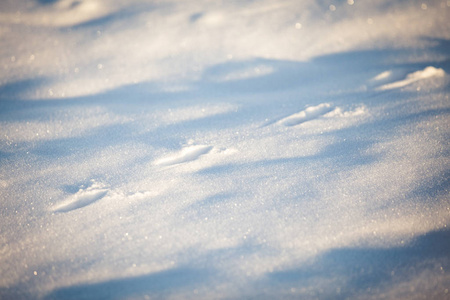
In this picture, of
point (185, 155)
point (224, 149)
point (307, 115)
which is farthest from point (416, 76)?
point (185, 155)

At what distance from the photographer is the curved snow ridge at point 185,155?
115cm

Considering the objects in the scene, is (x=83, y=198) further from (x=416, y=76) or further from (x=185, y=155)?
(x=416, y=76)

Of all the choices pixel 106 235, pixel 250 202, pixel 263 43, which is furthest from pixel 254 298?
pixel 263 43

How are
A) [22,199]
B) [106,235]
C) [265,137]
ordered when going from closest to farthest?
[106,235], [22,199], [265,137]

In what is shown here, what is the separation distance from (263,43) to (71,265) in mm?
1382

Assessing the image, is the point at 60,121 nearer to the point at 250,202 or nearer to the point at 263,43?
the point at 250,202

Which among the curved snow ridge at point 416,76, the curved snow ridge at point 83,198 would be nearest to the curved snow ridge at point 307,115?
the curved snow ridge at point 416,76

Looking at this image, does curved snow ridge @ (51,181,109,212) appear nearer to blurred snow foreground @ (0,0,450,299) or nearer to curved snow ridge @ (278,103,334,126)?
blurred snow foreground @ (0,0,450,299)

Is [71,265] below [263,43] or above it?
below

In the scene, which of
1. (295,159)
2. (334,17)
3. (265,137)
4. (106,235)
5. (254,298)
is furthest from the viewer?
(334,17)

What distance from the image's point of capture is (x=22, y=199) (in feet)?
3.36

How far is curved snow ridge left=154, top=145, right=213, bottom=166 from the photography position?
45.2 inches

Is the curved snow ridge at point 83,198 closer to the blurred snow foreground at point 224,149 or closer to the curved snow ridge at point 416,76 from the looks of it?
the blurred snow foreground at point 224,149

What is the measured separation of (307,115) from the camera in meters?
1.33
